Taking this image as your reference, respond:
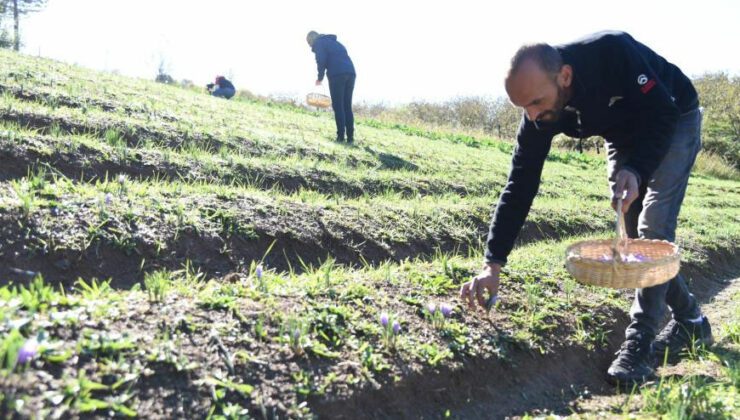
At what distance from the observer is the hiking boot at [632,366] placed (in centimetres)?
326

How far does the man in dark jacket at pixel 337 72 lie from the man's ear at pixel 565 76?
7.31 metres

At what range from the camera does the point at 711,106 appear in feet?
102

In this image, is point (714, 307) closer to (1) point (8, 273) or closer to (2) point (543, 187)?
(2) point (543, 187)

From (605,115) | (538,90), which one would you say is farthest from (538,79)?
(605,115)

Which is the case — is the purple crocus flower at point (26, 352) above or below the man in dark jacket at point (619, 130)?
below

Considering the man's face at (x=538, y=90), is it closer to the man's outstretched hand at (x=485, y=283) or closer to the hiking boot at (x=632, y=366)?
the man's outstretched hand at (x=485, y=283)

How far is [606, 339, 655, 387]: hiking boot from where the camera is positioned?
10.7 ft

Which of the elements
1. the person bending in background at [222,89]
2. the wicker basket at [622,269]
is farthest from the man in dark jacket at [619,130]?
the person bending in background at [222,89]

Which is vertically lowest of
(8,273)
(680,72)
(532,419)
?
(532,419)

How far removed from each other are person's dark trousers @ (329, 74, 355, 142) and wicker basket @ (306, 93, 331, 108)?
4180mm

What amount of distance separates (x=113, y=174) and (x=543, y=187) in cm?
655

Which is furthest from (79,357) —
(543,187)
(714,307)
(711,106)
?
(711,106)

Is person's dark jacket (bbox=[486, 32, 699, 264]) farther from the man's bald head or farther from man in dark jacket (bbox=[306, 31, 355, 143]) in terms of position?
man in dark jacket (bbox=[306, 31, 355, 143])

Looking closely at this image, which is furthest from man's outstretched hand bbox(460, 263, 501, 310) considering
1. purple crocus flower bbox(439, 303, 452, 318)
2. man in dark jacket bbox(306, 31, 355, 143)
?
Result: man in dark jacket bbox(306, 31, 355, 143)
